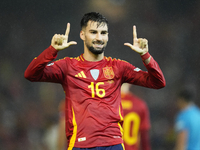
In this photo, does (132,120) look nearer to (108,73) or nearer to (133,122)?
(133,122)

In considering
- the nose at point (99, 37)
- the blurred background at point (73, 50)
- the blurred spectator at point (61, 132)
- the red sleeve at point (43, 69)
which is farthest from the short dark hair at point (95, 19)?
the blurred background at point (73, 50)

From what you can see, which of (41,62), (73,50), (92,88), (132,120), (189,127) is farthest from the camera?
(73,50)

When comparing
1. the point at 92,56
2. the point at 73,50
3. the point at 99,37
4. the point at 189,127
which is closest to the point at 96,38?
the point at 99,37

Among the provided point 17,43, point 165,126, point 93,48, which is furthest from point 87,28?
point 165,126

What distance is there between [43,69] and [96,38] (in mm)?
573

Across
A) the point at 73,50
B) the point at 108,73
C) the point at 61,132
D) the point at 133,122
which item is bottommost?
the point at 61,132

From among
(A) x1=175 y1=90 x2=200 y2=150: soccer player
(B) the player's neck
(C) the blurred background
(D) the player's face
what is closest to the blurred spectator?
(C) the blurred background

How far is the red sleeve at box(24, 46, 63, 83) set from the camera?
103 inches

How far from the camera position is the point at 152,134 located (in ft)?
18.6

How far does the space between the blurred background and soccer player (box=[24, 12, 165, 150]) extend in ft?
8.14

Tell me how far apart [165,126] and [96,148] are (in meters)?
3.31

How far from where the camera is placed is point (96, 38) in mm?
2865

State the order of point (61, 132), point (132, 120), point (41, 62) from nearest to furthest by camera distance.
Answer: point (41, 62) → point (132, 120) → point (61, 132)

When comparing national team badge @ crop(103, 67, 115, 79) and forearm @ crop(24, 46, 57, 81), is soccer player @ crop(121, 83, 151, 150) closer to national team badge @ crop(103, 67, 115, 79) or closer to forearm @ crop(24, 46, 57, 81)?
national team badge @ crop(103, 67, 115, 79)
